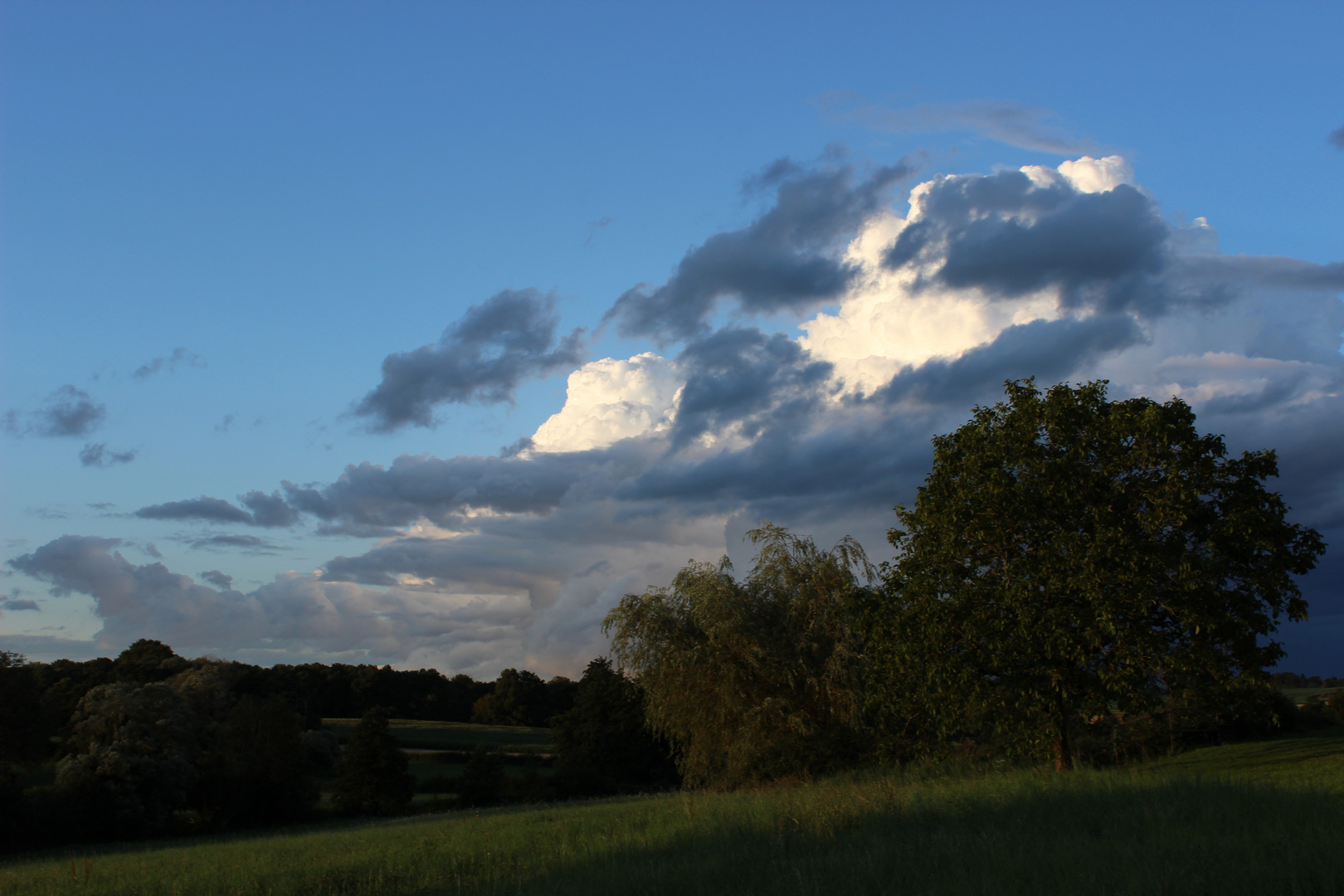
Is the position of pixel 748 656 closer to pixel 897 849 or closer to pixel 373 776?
pixel 897 849

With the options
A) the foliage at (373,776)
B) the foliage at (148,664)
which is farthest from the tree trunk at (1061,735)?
the foliage at (148,664)

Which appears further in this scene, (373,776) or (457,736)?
(457,736)

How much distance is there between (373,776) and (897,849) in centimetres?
5687

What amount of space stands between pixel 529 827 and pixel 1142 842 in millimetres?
14520

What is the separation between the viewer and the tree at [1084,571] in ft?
66.1

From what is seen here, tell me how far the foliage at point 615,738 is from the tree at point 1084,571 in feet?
164

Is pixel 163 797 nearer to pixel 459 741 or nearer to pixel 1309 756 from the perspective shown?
pixel 459 741

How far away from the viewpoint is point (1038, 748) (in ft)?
74.0

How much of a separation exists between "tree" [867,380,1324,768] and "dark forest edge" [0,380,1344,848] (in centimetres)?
6

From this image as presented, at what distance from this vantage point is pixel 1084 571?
65.3 feet

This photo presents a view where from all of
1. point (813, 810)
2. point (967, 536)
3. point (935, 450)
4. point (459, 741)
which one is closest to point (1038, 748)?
point (967, 536)

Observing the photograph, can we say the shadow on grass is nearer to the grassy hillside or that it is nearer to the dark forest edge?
the grassy hillside

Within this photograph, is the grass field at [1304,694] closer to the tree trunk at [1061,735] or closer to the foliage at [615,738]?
the tree trunk at [1061,735]

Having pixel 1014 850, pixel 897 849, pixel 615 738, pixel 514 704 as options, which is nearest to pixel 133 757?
pixel 615 738
